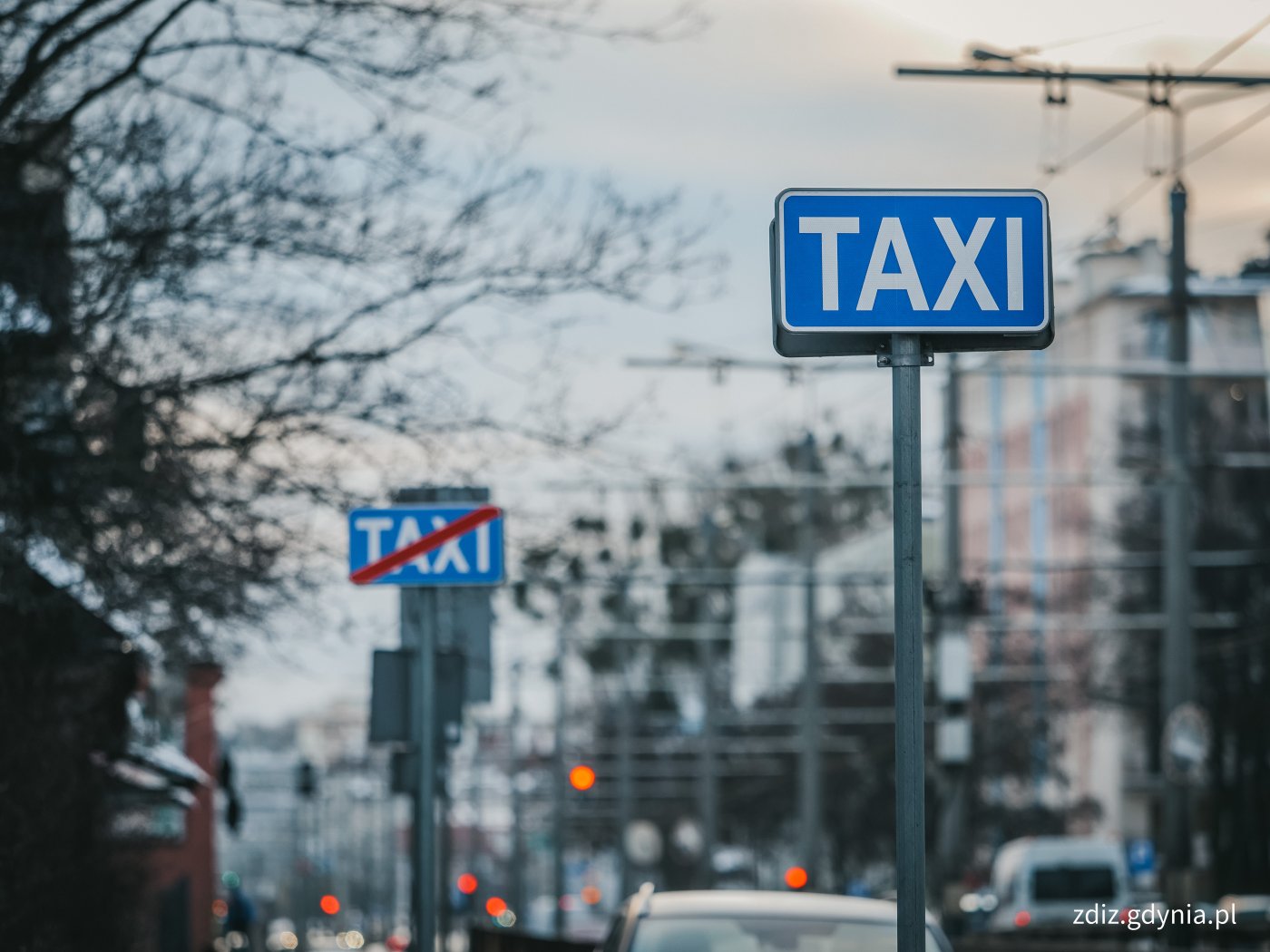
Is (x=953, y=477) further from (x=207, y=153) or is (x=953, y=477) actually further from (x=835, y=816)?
(x=835, y=816)

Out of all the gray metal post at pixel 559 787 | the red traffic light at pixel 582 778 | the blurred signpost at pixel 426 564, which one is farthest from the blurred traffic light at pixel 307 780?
the blurred signpost at pixel 426 564

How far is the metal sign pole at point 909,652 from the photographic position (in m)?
6.08

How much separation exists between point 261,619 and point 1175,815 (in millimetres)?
15591

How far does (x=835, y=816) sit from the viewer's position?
70188 mm

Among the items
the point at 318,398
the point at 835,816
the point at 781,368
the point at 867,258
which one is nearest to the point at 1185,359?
the point at 781,368

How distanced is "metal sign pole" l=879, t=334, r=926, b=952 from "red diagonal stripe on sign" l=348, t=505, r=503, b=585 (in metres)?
5.19

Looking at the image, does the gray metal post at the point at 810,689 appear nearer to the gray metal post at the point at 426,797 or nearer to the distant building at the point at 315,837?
the gray metal post at the point at 426,797

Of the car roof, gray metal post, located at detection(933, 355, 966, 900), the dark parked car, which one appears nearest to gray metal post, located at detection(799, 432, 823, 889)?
gray metal post, located at detection(933, 355, 966, 900)

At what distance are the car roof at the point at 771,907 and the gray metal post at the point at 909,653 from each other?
2.80 m

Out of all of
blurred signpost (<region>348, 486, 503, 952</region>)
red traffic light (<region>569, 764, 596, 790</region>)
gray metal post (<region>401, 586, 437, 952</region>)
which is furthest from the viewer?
red traffic light (<region>569, 764, 596, 790</region>)

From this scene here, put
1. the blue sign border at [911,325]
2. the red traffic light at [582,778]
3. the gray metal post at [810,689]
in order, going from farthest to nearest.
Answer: the gray metal post at [810,689] → the red traffic light at [582,778] → the blue sign border at [911,325]

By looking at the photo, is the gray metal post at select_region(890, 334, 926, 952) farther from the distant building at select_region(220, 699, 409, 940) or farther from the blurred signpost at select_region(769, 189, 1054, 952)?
the distant building at select_region(220, 699, 409, 940)

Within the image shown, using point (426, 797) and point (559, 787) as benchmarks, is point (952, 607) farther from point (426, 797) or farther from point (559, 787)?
point (426, 797)

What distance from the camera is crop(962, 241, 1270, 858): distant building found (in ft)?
208
